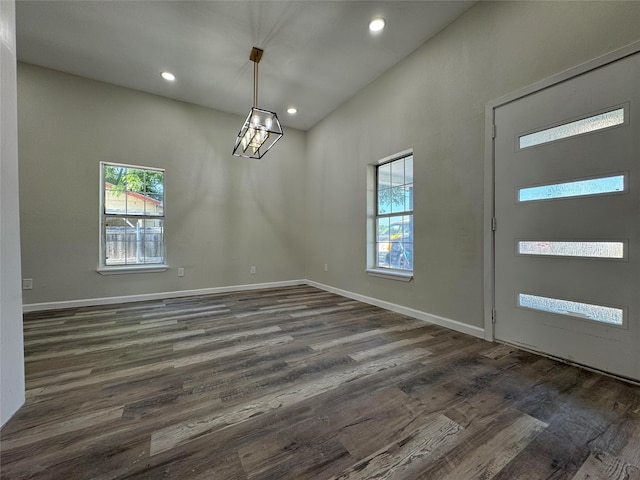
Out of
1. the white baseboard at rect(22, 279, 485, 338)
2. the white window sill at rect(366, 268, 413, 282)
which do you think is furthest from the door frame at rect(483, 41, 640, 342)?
the white window sill at rect(366, 268, 413, 282)

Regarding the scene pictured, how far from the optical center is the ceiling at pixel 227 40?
2461 millimetres

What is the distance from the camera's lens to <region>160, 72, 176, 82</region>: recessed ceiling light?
347 centimetres

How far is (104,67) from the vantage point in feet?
11.0

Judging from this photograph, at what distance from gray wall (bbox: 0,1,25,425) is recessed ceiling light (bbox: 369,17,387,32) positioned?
2743 mm

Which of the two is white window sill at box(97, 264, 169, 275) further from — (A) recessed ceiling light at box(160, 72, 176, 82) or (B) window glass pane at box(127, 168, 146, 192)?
(A) recessed ceiling light at box(160, 72, 176, 82)

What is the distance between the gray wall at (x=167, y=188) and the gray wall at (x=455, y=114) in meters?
1.76

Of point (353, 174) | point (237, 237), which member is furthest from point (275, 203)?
point (353, 174)

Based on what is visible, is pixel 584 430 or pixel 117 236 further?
pixel 117 236

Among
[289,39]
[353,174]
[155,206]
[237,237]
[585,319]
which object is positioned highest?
[289,39]

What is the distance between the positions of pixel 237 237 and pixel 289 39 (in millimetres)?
3137

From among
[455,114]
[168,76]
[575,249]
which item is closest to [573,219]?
[575,249]

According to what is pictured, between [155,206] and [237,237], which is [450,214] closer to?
[237,237]

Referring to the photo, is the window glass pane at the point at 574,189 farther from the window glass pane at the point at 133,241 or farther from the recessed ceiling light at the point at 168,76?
the window glass pane at the point at 133,241

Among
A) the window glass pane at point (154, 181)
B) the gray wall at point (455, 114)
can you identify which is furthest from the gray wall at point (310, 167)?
the window glass pane at point (154, 181)
